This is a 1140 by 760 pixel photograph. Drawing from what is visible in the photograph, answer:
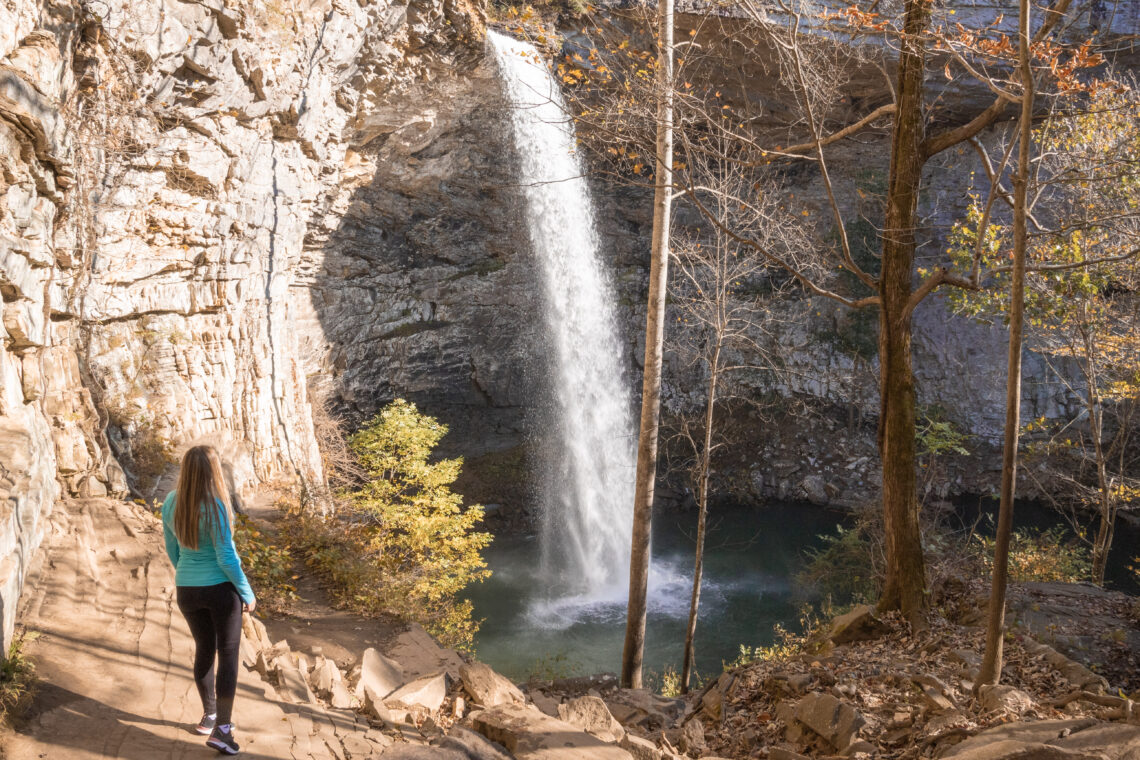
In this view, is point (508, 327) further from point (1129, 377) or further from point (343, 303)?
point (1129, 377)

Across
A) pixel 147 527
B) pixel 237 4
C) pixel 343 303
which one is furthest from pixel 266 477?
pixel 343 303

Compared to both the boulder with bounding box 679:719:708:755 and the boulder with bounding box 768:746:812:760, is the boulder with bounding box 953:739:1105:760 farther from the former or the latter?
the boulder with bounding box 679:719:708:755

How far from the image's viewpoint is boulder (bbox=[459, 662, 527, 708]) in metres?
4.25

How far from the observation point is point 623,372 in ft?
66.9

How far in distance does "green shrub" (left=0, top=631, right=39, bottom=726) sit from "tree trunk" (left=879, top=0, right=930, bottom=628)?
6090mm

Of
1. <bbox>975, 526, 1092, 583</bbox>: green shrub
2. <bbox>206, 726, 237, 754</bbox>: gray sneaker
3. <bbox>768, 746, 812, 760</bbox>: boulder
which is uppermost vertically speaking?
<bbox>206, 726, 237, 754</bbox>: gray sneaker

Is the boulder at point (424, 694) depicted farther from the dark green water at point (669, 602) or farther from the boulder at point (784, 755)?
the dark green water at point (669, 602)

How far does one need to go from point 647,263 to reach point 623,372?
11.5 ft

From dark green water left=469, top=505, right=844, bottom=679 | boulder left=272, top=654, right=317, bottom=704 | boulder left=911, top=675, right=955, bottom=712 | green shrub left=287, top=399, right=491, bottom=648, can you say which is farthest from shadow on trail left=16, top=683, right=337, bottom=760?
dark green water left=469, top=505, right=844, bottom=679

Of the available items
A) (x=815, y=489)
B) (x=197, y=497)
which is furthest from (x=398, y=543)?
(x=815, y=489)

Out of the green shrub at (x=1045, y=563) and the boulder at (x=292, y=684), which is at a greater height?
the boulder at (x=292, y=684)

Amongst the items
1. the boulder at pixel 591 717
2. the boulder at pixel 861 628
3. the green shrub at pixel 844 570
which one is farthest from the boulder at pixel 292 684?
the green shrub at pixel 844 570

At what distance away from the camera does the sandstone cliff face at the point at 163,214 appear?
509 cm

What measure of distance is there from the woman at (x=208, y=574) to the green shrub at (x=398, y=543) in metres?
3.95
